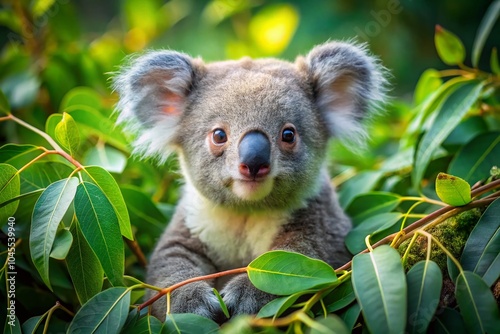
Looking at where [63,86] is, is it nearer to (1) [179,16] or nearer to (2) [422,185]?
(1) [179,16]

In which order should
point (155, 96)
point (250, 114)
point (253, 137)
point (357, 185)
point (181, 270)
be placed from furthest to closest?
1. point (357, 185)
2. point (155, 96)
3. point (181, 270)
4. point (250, 114)
5. point (253, 137)

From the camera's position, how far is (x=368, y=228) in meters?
2.47

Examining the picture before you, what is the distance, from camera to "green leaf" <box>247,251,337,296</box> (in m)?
1.81

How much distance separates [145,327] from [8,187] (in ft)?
2.54

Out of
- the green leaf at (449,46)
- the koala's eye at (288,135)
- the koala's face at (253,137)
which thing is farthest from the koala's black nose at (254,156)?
the green leaf at (449,46)

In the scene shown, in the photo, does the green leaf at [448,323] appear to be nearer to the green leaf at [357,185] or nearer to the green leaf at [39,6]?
the green leaf at [357,185]

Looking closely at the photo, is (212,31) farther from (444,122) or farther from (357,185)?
(444,122)

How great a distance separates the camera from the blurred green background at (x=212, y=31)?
3.71 metres

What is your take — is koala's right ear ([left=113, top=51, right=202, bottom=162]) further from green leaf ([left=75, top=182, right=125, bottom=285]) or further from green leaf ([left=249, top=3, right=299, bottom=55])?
green leaf ([left=249, top=3, right=299, bottom=55])

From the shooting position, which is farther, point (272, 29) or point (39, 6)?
point (272, 29)

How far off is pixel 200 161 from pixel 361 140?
3.14ft

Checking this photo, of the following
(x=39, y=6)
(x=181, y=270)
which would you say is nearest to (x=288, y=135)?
(x=181, y=270)

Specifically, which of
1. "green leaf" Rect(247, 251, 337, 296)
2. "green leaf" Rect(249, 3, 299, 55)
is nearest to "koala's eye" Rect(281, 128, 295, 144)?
"green leaf" Rect(247, 251, 337, 296)

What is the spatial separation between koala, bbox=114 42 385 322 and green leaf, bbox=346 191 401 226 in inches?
3.4
